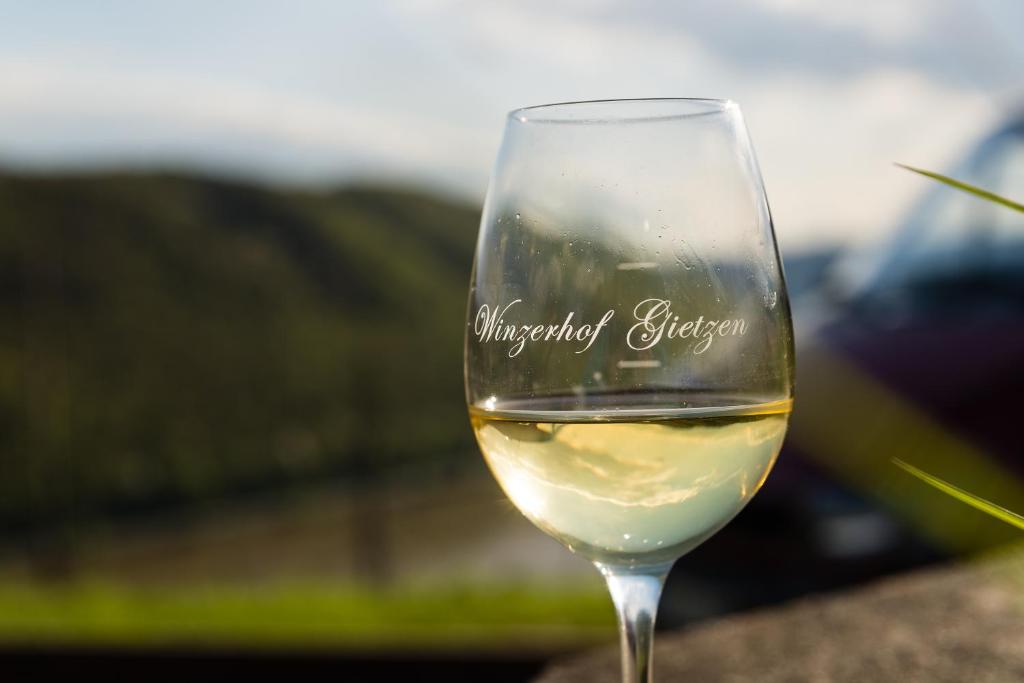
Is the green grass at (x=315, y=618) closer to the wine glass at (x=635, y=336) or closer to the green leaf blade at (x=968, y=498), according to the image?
the wine glass at (x=635, y=336)

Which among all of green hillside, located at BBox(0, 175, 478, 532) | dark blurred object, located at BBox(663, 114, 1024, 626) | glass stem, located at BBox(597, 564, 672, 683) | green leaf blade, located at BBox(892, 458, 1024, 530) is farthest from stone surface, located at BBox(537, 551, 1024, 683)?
green hillside, located at BBox(0, 175, 478, 532)

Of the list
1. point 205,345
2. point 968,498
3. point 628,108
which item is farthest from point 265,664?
point 205,345

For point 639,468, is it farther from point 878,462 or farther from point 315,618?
point 315,618

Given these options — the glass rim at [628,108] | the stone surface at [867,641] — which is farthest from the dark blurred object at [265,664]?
the glass rim at [628,108]

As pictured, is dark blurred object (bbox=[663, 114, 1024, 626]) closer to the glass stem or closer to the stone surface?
the stone surface

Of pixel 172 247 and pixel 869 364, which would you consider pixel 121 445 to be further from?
pixel 869 364

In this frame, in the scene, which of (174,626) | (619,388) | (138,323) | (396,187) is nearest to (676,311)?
(619,388)
